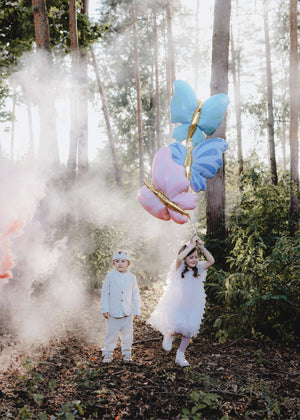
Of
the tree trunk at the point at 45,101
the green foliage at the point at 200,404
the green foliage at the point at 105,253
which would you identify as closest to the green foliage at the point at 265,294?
the green foliage at the point at 200,404

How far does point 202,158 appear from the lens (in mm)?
4355

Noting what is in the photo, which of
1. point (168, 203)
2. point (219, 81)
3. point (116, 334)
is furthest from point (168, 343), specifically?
point (219, 81)

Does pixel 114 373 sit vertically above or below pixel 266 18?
below

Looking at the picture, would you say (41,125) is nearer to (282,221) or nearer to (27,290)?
(27,290)

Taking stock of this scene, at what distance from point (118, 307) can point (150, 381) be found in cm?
97

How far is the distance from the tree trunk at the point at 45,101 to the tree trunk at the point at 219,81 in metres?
3.85

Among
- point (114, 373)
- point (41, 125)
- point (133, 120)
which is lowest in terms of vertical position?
point (114, 373)

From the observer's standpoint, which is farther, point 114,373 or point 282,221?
point 282,221

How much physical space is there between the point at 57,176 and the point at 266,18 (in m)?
13.1

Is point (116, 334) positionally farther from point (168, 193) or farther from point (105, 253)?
point (105, 253)

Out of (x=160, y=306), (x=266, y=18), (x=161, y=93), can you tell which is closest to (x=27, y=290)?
→ (x=160, y=306)

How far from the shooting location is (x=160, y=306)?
4.61m

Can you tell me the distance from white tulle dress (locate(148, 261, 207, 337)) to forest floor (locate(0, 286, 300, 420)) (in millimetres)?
438

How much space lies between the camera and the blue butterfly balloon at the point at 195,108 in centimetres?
440
